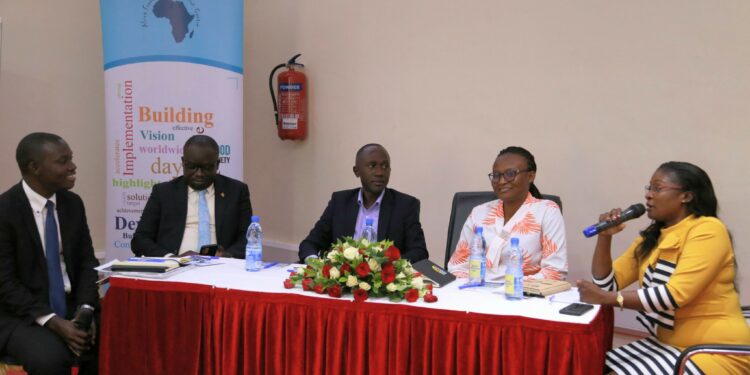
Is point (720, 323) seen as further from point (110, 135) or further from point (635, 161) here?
point (110, 135)

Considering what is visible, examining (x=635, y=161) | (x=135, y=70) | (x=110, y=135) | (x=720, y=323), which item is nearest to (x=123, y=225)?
(x=110, y=135)

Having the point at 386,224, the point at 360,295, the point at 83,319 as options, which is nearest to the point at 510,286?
the point at 360,295

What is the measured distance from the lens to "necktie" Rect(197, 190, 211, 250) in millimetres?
3734

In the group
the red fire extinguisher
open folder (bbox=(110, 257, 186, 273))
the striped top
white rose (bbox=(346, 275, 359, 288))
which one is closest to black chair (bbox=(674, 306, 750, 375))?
the striped top

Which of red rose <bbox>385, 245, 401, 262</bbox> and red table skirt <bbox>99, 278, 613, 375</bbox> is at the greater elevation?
red rose <bbox>385, 245, 401, 262</bbox>

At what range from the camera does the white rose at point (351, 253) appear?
252 cm

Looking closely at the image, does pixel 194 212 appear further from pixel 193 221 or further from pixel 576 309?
pixel 576 309

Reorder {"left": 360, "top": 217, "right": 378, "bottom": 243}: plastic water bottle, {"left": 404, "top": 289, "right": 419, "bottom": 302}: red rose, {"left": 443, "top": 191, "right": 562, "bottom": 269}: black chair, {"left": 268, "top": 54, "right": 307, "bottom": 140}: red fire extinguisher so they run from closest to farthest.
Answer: {"left": 404, "top": 289, "right": 419, "bottom": 302}: red rose
{"left": 360, "top": 217, "right": 378, "bottom": 243}: plastic water bottle
{"left": 443, "top": 191, "right": 562, "bottom": 269}: black chair
{"left": 268, "top": 54, "right": 307, "bottom": 140}: red fire extinguisher

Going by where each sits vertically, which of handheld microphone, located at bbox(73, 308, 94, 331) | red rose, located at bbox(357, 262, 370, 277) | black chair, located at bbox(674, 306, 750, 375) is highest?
red rose, located at bbox(357, 262, 370, 277)

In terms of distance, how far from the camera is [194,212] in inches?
148

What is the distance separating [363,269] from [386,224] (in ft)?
3.78

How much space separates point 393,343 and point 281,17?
393cm

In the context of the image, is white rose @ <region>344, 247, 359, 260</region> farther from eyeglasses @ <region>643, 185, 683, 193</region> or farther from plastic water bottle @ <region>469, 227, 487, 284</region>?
eyeglasses @ <region>643, 185, 683, 193</region>

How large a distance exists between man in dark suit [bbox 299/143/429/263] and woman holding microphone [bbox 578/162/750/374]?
1.23 m
